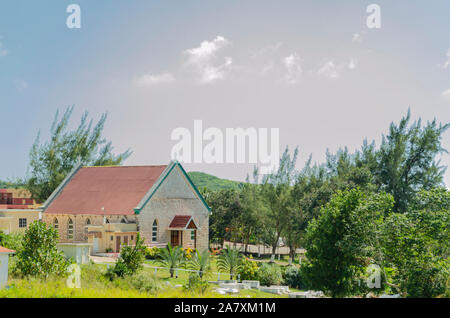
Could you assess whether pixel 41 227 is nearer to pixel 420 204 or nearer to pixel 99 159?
pixel 420 204

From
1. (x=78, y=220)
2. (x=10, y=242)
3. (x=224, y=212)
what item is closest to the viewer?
(x=10, y=242)

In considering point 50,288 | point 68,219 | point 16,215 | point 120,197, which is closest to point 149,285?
point 50,288

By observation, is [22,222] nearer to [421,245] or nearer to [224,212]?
[224,212]

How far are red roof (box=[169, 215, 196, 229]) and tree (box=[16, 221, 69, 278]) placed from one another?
18484mm

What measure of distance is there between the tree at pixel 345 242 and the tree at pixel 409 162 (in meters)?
27.2

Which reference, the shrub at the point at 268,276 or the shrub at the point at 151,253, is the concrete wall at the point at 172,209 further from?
the shrub at the point at 268,276

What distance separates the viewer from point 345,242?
19.8 metres

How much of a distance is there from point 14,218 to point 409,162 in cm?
3805

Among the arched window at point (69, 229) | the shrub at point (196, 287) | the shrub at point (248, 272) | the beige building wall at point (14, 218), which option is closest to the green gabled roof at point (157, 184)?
the arched window at point (69, 229)

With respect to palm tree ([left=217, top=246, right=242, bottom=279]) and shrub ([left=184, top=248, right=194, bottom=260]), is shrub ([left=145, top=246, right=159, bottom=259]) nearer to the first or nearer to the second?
shrub ([left=184, top=248, right=194, bottom=260])

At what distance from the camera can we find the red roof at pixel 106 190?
115 feet

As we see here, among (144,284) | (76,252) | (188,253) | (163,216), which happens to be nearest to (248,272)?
(144,284)

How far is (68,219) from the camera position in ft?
121
